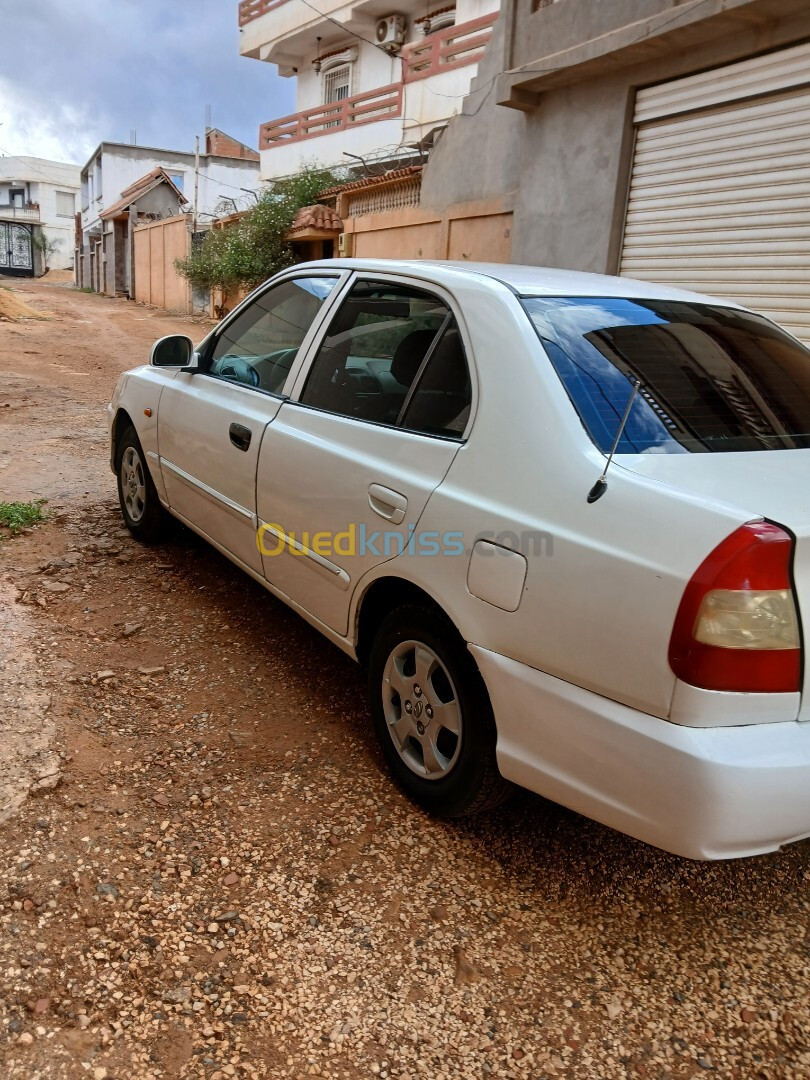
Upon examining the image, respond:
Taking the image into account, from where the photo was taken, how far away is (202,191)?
36281 millimetres

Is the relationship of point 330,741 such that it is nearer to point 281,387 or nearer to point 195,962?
point 195,962

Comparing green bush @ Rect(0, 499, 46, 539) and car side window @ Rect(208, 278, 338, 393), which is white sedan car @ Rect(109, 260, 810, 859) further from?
green bush @ Rect(0, 499, 46, 539)

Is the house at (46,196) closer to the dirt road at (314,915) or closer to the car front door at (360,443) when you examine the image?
the car front door at (360,443)

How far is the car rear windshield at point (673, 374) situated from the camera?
6.98 feet

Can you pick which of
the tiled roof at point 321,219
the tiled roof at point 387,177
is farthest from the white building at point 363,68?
the tiled roof at point 321,219

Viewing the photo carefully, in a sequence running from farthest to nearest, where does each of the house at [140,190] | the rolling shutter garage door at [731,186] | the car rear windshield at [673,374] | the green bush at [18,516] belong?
the house at [140,190] < the rolling shutter garage door at [731,186] < the green bush at [18,516] < the car rear windshield at [673,374]

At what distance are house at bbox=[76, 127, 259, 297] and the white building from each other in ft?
18.0

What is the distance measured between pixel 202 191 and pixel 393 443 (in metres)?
38.0

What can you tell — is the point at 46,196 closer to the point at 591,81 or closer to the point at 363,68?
the point at 363,68

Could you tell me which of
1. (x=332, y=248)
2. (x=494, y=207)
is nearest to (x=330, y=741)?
(x=494, y=207)

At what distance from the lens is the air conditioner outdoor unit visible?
71.4 ft

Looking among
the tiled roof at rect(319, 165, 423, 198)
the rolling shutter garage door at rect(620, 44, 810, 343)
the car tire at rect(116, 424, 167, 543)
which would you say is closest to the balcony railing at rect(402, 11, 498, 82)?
the tiled roof at rect(319, 165, 423, 198)

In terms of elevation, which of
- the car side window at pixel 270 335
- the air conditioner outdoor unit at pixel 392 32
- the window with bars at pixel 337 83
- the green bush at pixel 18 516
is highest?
the air conditioner outdoor unit at pixel 392 32

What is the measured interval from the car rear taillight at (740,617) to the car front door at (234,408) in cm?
200
